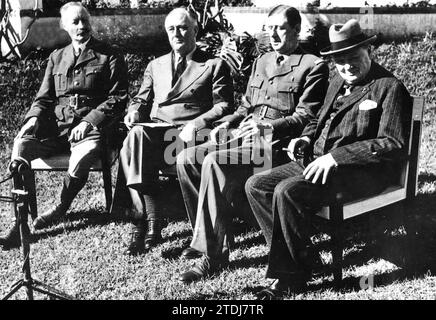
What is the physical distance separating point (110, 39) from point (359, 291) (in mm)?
5997

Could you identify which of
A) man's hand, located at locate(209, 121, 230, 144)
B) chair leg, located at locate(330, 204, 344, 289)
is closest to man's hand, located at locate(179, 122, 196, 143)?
man's hand, located at locate(209, 121, 230, 144)

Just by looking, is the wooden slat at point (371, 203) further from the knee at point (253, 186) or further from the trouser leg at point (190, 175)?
the trouser leg at point (190, 175)

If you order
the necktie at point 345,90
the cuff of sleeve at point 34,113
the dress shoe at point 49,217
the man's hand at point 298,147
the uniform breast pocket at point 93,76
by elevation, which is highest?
the uniform breast pocket at point 93,76

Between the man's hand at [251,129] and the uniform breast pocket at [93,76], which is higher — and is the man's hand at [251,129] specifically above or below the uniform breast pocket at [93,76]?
below

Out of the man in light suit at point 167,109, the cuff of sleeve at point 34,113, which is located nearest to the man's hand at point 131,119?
the man in light suit at point 167,109

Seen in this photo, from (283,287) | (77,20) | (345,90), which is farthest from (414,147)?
(77,20)

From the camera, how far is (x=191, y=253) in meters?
4.52

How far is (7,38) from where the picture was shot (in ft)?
27.0

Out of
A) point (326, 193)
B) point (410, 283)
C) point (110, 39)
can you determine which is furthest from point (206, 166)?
point (110, 39)

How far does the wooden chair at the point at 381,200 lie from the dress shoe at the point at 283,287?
274 millimetres

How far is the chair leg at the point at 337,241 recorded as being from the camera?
3.78m

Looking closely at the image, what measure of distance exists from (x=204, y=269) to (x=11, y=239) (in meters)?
1.77

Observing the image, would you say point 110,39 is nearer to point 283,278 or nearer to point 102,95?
point 102,95

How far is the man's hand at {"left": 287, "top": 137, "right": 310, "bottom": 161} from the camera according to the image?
419cm
